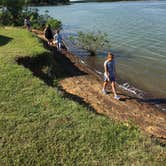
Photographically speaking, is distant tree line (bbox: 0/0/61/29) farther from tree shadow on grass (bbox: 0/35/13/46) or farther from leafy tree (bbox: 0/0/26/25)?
tree shadow on grass (bbox: 0/35/13/46)

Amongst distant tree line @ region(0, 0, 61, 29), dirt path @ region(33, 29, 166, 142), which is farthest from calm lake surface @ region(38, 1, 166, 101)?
distant tree line @ region(0, 0, 61, 29)

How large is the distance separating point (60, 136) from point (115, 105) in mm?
4581

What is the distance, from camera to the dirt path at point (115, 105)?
10.9 m

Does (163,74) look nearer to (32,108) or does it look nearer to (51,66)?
(51,66)

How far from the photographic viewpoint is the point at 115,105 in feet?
40.5

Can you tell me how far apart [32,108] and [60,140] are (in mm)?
1796

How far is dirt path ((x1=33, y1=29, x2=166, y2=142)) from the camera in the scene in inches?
427

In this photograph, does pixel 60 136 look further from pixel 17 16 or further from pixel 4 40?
pixel 17 16

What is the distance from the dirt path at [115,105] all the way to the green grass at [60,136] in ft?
6.03

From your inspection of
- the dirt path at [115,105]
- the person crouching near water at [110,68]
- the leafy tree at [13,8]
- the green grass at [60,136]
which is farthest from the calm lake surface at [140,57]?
the green grass at [60,136]

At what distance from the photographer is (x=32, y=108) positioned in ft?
30.9

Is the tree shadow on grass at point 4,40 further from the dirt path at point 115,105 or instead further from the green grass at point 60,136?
the green grass at point 60,136

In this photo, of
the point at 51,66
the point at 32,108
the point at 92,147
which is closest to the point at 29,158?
the point at 92,147

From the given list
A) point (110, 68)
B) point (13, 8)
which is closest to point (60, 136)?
point (110, 68)
